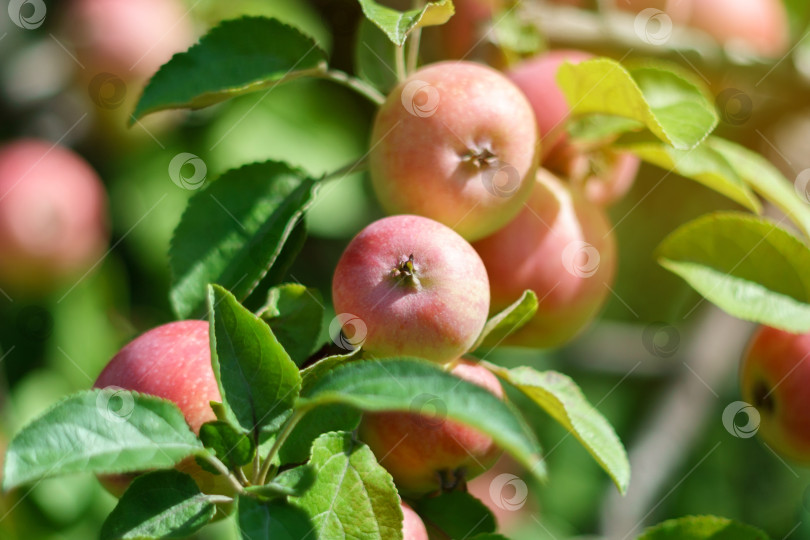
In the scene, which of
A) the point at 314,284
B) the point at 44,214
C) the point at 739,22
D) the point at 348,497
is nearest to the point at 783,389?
the point at 348,497

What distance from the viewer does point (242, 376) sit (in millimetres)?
696

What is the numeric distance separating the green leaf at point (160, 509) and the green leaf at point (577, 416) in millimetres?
313

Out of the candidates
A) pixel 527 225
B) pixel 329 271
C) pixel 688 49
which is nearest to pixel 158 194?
pixel 329 271

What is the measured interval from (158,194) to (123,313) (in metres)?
0.24

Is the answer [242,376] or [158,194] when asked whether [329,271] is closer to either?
[158,194]

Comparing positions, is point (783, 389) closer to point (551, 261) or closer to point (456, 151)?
point (551, 261)

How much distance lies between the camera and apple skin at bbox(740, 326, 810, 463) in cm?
100

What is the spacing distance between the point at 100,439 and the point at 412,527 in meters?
0.30

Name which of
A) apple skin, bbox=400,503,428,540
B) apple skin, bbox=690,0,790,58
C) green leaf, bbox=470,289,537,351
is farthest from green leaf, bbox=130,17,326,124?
apple skin, bbox=690,0,790,58

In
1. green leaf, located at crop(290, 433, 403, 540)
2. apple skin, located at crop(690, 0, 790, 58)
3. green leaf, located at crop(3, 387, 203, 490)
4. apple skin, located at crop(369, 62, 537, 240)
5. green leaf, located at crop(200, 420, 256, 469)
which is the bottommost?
green leaf, located at crop(3, 387, 203, 490)

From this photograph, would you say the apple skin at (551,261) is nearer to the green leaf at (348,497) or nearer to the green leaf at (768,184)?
the green leaf at (768,184)

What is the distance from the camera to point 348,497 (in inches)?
26.7

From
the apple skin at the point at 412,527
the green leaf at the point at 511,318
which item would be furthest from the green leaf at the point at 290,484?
the green leaf at the point at 511,318

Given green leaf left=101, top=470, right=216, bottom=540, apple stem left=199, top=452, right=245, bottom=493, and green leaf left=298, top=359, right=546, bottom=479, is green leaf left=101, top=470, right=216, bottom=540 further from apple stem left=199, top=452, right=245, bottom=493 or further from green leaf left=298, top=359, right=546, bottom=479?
green leaf left=298, top=359, right=546, bottom=479
